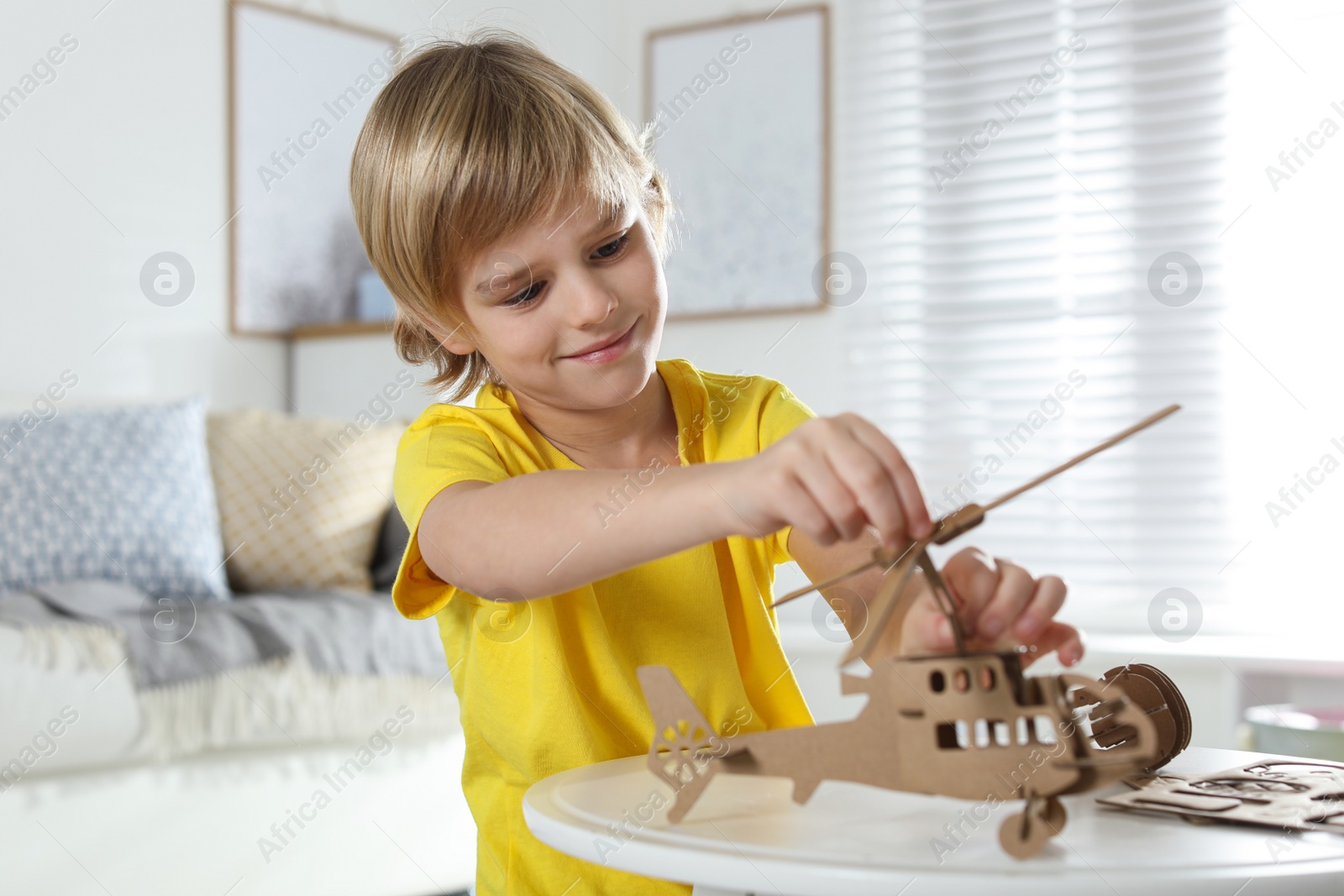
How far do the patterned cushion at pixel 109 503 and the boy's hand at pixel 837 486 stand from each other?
182 centimetres

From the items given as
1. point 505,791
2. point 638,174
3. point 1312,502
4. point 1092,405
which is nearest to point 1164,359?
point 1092,405

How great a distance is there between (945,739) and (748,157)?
2622 millimetres

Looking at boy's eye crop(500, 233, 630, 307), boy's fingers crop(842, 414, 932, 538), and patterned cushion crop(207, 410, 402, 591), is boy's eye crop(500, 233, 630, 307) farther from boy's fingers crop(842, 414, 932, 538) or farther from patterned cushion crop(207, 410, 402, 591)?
patterned cushion crop(207, 410, 402, 591)

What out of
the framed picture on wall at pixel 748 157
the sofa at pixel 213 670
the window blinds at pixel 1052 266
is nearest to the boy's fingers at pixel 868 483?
the sofa at pixel 213 670

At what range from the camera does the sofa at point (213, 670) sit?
167cm

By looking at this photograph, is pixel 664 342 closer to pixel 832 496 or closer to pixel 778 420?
pixel 778 420

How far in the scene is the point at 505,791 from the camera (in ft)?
2.82

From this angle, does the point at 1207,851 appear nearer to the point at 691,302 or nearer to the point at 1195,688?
the point at 1195,688

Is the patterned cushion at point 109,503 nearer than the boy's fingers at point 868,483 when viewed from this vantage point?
No

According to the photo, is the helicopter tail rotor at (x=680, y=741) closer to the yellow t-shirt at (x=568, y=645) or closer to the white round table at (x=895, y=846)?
the white round table at (x=895, y=846)

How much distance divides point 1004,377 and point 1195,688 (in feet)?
2.65

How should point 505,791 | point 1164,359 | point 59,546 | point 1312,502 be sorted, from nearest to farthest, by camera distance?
point 505,791 < point 59,546 < point 1312,502 < point 1164,359

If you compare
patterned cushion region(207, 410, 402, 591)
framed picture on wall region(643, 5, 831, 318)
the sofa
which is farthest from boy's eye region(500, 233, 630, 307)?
framed picture on wall region(643, 5, 831, 318)

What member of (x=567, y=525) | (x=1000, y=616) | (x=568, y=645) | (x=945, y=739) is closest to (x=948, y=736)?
(x=945, y=739)
